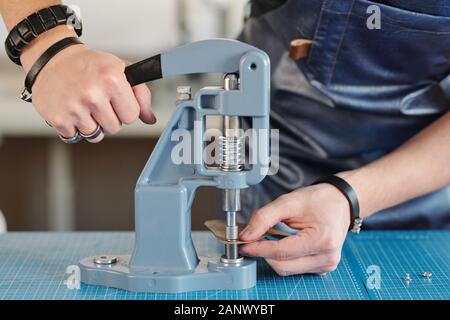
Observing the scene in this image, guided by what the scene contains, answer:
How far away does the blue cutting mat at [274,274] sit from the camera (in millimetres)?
1010

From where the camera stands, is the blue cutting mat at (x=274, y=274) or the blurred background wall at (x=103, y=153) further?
the blurred background wall at (x=103, y=153)

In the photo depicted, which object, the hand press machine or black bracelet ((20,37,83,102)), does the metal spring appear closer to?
the hand press machine

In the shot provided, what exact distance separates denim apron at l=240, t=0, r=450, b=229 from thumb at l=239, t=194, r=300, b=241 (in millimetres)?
359

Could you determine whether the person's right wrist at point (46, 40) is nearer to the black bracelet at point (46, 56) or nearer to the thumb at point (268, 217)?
the black bracelet at point (46, 56)

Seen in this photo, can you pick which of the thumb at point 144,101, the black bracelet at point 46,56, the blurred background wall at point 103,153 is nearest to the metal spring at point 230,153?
the thumb at point 144,101

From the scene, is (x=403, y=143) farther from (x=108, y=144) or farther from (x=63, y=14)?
(x=108, y=144)

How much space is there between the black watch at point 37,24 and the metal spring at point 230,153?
0.94 feet

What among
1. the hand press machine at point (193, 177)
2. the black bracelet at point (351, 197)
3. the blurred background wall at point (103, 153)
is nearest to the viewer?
the hand press machine at point (193, 177)

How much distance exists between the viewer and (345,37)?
4.27 ft

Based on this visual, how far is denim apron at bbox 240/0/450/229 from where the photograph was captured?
1.27 meters

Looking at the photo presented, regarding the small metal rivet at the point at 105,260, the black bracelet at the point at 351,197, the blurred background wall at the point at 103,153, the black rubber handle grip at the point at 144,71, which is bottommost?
the blurred background wall at the point at 103,153

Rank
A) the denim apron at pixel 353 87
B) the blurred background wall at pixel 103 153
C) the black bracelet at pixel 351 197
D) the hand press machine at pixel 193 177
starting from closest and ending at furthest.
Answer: the hand press machine at pixel 193 177 < the black bracelet at pixel 351 197 < the denim apron at pixel 353 87 < the blurred background wall at pixel 103 153
